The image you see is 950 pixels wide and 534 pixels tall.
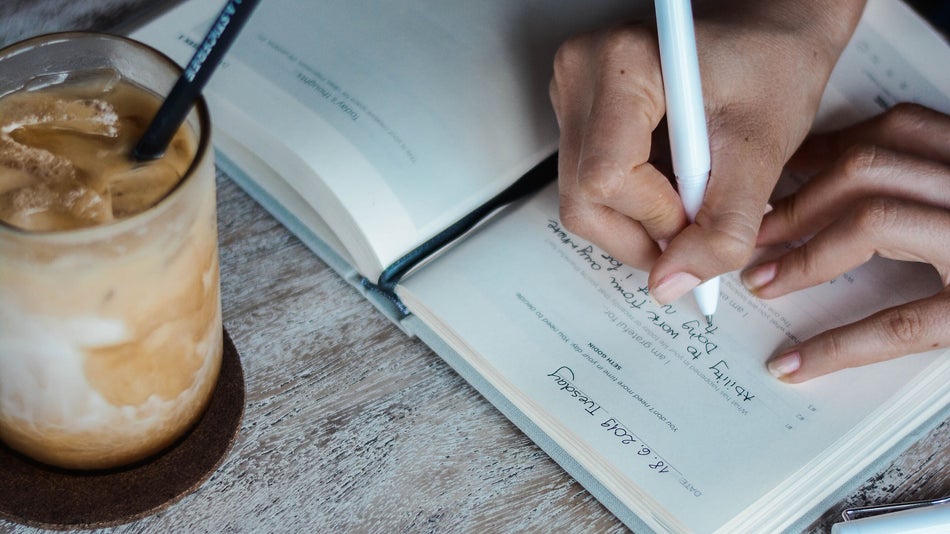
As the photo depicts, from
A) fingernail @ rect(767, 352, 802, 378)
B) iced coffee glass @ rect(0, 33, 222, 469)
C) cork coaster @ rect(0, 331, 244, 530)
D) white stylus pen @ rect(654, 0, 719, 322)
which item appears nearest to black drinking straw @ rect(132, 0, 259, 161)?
iced coffee glass @ rect(0, 33, 222, 469)

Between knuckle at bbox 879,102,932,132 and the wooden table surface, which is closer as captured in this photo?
the wooden table surface

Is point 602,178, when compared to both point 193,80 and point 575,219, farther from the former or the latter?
point 193,80

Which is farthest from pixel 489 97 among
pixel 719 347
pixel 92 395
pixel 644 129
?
pixel 92 395

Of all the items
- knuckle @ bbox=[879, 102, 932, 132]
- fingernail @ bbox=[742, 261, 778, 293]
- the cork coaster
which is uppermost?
knuckle @ bbox=[879, 102, 932, 132]

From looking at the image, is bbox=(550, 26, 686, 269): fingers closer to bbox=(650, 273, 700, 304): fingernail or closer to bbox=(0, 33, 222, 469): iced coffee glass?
bbox=(650, 273, 700, 304): fingernail

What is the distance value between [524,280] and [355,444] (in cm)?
16

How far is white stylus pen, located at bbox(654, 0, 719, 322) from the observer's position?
0.60 metres

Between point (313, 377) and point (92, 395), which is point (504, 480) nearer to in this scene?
point (313, 377)

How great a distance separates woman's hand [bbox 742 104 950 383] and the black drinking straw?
420 mm

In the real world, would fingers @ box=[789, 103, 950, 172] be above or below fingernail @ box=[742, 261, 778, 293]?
above

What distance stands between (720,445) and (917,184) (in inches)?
9.9

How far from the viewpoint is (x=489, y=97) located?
29.0 inches

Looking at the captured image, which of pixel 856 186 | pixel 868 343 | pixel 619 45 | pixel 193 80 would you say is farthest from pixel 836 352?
pixel 193 80

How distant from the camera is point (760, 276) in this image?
2.28 feet
